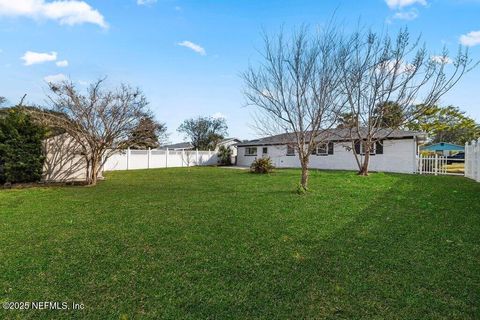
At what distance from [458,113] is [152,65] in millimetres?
35207

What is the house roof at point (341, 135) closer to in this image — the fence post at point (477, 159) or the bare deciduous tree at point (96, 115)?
the fence post at point (477, 159)

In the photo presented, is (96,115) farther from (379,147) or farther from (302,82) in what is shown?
(379,147)

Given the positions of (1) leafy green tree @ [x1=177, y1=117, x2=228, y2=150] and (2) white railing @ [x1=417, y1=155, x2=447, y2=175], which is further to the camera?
(1) leafy green tree @ [x1=177, y1=117, x2=228, y2=150]

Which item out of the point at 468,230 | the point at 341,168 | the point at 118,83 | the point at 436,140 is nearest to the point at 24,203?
→ the point at 118,83

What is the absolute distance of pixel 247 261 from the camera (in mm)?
3537

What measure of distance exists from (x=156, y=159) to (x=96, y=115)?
41.9 ft

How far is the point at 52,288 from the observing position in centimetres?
288

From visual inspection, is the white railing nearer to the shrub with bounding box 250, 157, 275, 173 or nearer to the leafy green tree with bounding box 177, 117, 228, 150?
the shrub with bounding box 250, 157, 275, 173

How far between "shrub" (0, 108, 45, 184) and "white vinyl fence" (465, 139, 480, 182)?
54.1 feet

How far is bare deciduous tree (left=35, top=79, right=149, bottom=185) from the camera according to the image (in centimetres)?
1126

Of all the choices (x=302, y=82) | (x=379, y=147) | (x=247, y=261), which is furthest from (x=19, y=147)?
(x=379, y=147)

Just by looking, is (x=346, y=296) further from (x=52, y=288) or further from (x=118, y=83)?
(x=118, y=83)

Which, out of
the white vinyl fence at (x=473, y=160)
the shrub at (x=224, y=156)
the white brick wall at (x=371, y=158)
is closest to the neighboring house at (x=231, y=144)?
the shrub at (x=224, y=156)

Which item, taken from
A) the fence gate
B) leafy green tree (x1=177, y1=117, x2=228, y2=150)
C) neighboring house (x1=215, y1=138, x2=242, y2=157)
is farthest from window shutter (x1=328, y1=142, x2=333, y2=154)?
leafy green tree (x1=177, y1=117, x2=228, y2=150)
